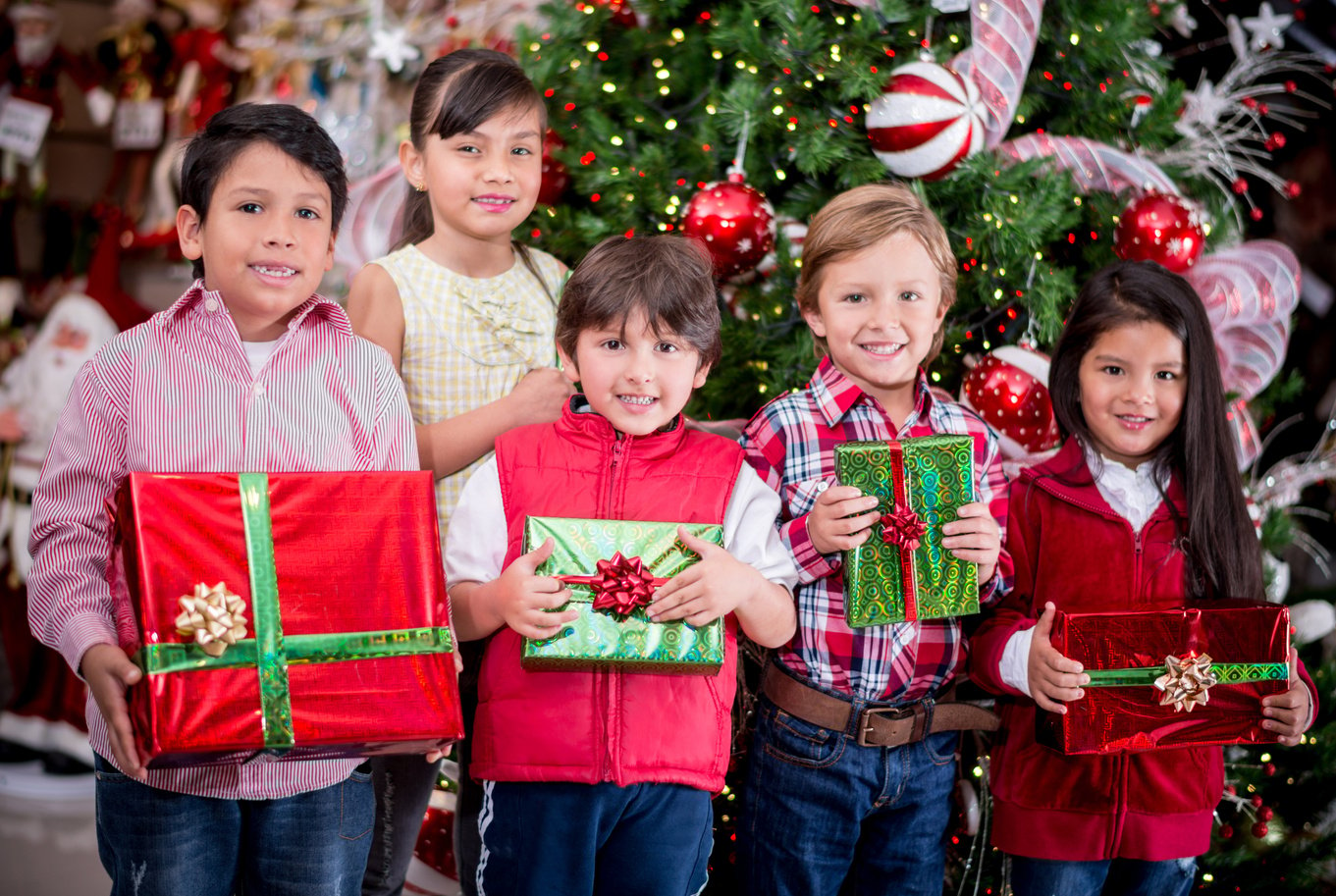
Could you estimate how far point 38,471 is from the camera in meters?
4.15

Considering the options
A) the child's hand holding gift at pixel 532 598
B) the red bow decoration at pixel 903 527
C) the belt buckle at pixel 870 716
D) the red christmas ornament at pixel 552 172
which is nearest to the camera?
the child's hand holding gift at pixel 532 598

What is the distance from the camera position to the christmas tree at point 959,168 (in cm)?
239

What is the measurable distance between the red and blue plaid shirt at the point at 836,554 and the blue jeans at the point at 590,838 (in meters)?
0.37

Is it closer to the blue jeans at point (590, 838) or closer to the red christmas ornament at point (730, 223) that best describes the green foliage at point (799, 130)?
the red christmas ornament at point (730, 223)

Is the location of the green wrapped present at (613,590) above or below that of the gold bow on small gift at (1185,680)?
above

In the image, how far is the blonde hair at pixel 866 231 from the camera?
2.01 m

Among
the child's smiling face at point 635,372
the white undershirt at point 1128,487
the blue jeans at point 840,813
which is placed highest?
the child's smiling face at point 635,372

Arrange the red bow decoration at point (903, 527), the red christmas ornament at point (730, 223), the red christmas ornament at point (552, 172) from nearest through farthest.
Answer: the red bow decoration at point (903, 527) < the red christmas ornament at point (730, 223) < the red christmas ornament at point (552, 172)

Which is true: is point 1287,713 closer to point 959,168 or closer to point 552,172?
point 959,168

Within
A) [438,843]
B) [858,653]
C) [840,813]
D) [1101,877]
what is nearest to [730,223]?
[858,653]

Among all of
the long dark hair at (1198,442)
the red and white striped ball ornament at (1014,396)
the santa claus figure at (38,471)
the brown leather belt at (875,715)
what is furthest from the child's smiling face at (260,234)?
the santa claus figure at (38,471)

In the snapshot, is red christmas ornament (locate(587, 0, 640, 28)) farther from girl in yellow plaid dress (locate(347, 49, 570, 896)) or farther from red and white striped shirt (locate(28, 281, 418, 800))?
red and white striped shirt (locate(28, 281, 418, 800))

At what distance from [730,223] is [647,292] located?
56 cm

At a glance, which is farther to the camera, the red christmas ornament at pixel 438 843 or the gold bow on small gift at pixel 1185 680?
the red christmas ornament at pixel 438 843
